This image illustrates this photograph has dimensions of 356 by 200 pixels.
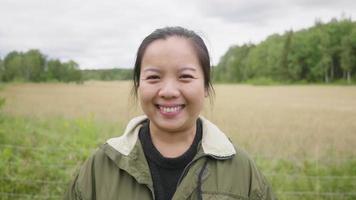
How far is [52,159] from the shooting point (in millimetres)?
5000

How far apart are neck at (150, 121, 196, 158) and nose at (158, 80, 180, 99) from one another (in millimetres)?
189

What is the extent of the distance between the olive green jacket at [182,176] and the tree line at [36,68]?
10.9 metres

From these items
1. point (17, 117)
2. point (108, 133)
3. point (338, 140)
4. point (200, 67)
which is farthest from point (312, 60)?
point (200, 67)

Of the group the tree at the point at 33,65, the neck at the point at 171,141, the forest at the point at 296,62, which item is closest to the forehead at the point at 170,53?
the neck at the point at 171,141

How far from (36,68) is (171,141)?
56.7 feet

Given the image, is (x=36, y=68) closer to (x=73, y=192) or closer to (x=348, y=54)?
(x=348, y=54)

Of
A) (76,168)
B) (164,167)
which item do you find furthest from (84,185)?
(76,168)

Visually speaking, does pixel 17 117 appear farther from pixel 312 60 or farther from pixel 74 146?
pixel 312 60

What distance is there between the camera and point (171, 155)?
1471 mm

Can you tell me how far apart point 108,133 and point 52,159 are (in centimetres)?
208

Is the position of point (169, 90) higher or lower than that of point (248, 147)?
higher

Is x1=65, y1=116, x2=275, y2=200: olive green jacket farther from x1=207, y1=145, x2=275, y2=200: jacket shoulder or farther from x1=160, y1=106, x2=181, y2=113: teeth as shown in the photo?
x1=160, y1=106, x2=181, y2=113: teeth

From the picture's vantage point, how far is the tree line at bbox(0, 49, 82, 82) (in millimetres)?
12977

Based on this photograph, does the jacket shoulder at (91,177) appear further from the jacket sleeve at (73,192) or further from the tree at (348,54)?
the tree at (348,54)
